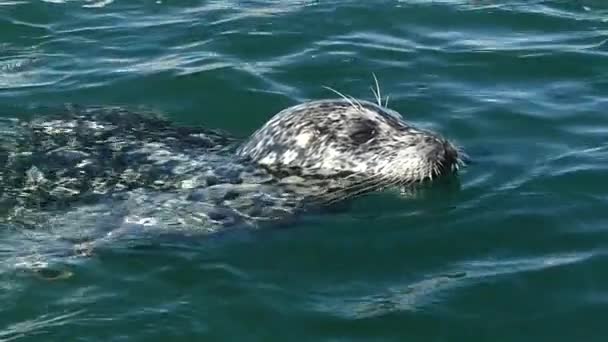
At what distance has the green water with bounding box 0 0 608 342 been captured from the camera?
7.80 m

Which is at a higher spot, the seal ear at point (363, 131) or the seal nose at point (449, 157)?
the seal ear at point (363, 131)

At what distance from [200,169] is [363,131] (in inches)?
50.4

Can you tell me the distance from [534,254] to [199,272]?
220cm

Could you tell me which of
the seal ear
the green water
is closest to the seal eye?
the seal ear

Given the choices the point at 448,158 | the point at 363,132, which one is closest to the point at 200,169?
the point at 363,132

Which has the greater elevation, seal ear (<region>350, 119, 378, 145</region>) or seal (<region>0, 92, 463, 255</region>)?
seal ear (<region>350, 119, 378, 145</region>)

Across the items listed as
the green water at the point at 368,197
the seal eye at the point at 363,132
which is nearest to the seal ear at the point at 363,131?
the seal eye at the point at 363,132

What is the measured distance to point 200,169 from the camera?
9992 mm

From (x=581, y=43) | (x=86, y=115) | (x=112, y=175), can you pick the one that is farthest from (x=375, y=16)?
(x=112, y=175)

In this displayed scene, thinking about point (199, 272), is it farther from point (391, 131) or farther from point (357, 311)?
point (391, 131)

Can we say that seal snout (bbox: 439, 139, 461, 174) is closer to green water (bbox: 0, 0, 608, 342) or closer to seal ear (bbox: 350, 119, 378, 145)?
green water (bbox: 0, 0, 608, 342)

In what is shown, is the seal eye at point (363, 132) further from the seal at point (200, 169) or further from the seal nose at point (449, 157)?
the seal nose at point (449, 157)

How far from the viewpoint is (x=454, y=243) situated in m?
8.93

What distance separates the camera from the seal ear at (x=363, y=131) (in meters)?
10.2
